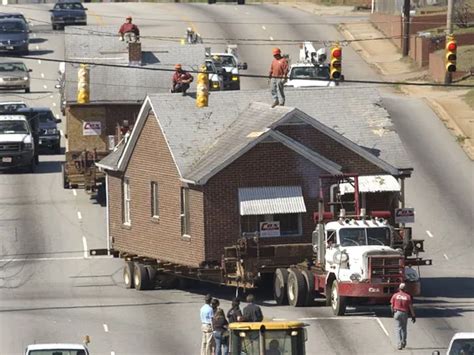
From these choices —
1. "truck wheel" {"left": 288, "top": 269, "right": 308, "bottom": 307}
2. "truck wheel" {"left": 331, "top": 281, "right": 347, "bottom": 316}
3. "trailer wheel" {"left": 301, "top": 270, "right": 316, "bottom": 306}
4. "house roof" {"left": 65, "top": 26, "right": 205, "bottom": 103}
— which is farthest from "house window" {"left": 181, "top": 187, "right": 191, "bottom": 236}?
"house roof" {"left": 65, "top": 26, "right": 205, "bottom": 103}

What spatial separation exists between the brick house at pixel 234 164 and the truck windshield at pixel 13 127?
45.9 ft

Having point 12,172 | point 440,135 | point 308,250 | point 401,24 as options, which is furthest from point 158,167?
point 401,24

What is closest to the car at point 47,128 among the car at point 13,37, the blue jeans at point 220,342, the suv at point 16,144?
the suv at point 16,144

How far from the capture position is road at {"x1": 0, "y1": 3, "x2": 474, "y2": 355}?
42.3m

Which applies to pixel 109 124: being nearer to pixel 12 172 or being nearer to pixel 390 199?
pixel 12 172

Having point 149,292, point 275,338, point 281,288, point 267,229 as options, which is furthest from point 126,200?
point 275,338

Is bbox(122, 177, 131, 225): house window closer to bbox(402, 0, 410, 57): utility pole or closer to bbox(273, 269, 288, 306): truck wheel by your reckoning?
bbox(273, 269, 288, 306): truck wheel

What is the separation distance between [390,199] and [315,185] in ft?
8.51

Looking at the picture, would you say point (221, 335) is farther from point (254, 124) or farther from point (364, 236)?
point (254, 124)

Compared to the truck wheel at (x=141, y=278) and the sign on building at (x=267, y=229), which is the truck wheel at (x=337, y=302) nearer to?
the sign on building at (x=267, y=229)

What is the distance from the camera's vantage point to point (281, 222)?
165 ft

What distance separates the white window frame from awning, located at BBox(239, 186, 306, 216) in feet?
18.1

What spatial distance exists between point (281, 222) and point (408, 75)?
3696 centimetres

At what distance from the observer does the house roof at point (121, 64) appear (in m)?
62.7
